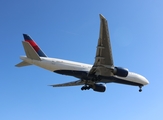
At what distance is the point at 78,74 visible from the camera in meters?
33.6

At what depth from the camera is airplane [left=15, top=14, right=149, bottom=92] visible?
1115 inches

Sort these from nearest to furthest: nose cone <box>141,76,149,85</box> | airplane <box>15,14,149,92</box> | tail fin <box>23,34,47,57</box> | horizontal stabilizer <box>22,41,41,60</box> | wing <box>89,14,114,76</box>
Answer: wing <box>89,14,114,76</box>
airplane <box>15,14,149,92</box>
horizontal stabilizer <box>22,41,41,60</box>
tail fin <box>23,34,47,57</box>
nose cone <box>141,76,149,85</box>

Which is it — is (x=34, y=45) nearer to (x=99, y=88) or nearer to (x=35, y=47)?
(x=35, y=47)

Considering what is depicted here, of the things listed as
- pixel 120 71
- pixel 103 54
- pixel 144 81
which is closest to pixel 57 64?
pixel 103 54

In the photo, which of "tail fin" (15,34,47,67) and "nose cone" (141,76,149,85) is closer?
Result: "tail fin" (15,34,47,67)

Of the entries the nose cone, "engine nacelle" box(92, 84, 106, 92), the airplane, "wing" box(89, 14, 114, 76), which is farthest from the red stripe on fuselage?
the nose cone

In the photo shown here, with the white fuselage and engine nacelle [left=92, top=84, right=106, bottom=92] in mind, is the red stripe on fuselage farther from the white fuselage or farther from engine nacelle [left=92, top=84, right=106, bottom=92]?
engine nacelle [left=92, top=84, right=106, bottom=92]

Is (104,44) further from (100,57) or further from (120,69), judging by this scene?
(120,69)

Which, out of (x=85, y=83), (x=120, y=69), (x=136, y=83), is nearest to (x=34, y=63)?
(x=85, y=83)

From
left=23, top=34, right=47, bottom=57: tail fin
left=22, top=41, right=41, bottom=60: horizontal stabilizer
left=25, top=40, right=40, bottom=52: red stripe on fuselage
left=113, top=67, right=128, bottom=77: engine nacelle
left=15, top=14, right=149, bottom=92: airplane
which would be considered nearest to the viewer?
left=15, top=14, right=149, bottom=92: airplane

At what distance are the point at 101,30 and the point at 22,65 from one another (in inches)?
554

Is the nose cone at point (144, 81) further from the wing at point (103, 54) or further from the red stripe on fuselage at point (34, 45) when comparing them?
the red stripe on fuselage at point (34, 45)

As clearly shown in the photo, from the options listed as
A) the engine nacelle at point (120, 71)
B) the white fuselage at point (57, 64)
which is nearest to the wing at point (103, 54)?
the engine nacelle at point (120, 71)

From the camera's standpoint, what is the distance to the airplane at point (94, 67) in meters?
28.3
